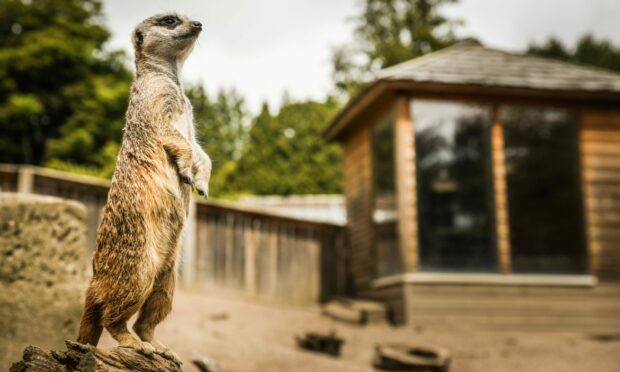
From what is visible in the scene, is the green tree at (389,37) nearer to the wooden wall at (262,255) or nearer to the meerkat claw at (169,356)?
the wooden wall at (262,255)

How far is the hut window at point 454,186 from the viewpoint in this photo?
36.7 feet

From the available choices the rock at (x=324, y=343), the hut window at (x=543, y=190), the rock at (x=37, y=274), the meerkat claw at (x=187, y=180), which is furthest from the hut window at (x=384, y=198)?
the meerkat claw at (x=187, y=180)

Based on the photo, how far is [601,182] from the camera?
11719 mm

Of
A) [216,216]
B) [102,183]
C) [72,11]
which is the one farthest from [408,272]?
[72,11]

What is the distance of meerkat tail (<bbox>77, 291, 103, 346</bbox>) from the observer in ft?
10.00

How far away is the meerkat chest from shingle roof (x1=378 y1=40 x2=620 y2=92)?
7737mm

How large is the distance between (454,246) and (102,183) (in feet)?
18.9

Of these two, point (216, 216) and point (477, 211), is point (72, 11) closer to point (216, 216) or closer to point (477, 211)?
point (216, 216)

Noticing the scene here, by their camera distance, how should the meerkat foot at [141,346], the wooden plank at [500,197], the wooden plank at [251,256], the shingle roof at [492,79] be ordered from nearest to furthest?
the meerkat foot at [141,346] < the shingle roof at [492,79] < the wooden plank at [500,197] < the wooden plank at [251,256]

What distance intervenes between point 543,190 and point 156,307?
35.6ft

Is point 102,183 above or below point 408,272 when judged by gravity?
above

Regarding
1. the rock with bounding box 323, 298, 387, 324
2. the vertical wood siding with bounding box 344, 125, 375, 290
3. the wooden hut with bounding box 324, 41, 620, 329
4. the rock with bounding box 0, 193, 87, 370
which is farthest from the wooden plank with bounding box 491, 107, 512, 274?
the rock with bounding box 0, 193, 87, 370

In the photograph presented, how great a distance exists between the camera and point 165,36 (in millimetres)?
3158

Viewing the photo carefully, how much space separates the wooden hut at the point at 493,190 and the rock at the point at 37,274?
6.96 metres
